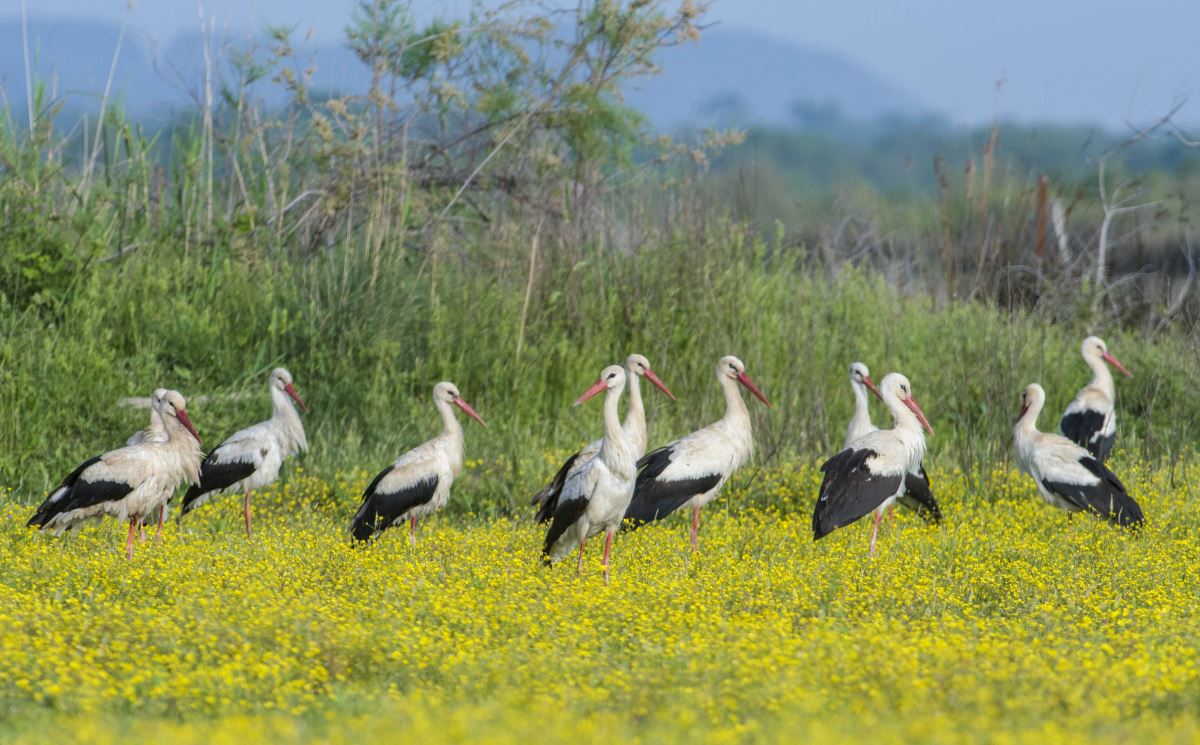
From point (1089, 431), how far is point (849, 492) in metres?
3.58

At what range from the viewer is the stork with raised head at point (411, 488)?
8531mm

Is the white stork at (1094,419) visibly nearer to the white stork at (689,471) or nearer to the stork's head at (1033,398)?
the stork's head at (1033,398)

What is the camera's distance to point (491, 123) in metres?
13.8

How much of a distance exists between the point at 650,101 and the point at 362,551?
8.08m

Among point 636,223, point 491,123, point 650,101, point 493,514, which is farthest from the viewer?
point 650,101

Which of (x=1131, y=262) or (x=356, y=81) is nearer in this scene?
(x=356, y=81)

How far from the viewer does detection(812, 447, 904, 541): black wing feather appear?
8188 millimetres

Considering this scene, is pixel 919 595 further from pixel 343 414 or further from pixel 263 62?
pixel 263 62

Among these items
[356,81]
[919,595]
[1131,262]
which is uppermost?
[356,81]

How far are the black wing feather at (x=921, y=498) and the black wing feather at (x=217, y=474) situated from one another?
4.17 meters

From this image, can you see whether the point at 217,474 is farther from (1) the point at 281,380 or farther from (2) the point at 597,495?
(2) the point at 597,495

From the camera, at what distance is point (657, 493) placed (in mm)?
8523

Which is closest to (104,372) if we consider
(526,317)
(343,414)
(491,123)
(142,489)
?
(343,414)

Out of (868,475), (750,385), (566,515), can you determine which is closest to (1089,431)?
(750,385)
